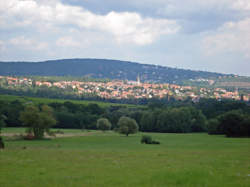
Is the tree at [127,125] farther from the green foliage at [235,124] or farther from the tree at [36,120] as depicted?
the green foliage at [235,124]

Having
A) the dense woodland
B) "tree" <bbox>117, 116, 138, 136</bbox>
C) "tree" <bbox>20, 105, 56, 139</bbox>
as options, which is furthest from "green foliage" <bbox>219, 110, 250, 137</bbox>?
"tree" <bbox>20, 105, 56, 139</bbox>

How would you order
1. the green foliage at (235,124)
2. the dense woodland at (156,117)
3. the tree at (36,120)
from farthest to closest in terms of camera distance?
1. the dense woodland at (156,117)
2. the green foliage at (235,124)
3. the tree at (36,120)

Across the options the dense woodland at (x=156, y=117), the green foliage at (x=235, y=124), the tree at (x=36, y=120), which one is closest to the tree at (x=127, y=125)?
the tree at (x=36, y=120)

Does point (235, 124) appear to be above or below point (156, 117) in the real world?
above

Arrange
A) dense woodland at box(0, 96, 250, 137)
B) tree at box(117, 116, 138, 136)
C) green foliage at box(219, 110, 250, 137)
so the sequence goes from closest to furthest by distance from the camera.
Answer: green foliage at box(219, 110, 250, 137)
tree at box(117, 116, 138, 136)
dense woodland at box(0, 96, 250, 137)

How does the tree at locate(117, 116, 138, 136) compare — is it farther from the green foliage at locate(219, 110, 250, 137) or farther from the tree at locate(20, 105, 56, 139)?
the green foliage at locate(219, 110, 250, 137)

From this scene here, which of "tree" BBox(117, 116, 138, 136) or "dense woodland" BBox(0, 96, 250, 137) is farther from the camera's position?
"dense woodland" BBox(0, 96, 250, 137)

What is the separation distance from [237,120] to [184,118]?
32.4 m

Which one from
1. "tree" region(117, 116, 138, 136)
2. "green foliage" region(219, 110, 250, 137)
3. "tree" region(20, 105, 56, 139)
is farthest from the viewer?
"tree" region(117, 116, 138, 136)

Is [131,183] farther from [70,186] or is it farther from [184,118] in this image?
[184,118]

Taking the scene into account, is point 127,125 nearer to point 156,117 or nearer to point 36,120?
point 36,120

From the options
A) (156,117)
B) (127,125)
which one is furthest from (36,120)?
(156,117)

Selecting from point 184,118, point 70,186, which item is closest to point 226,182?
point 70,186

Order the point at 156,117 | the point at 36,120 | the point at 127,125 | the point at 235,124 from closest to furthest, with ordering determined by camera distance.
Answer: the point at 36,120
the point at 235,124
the point at 127,125
the point at 156,117
